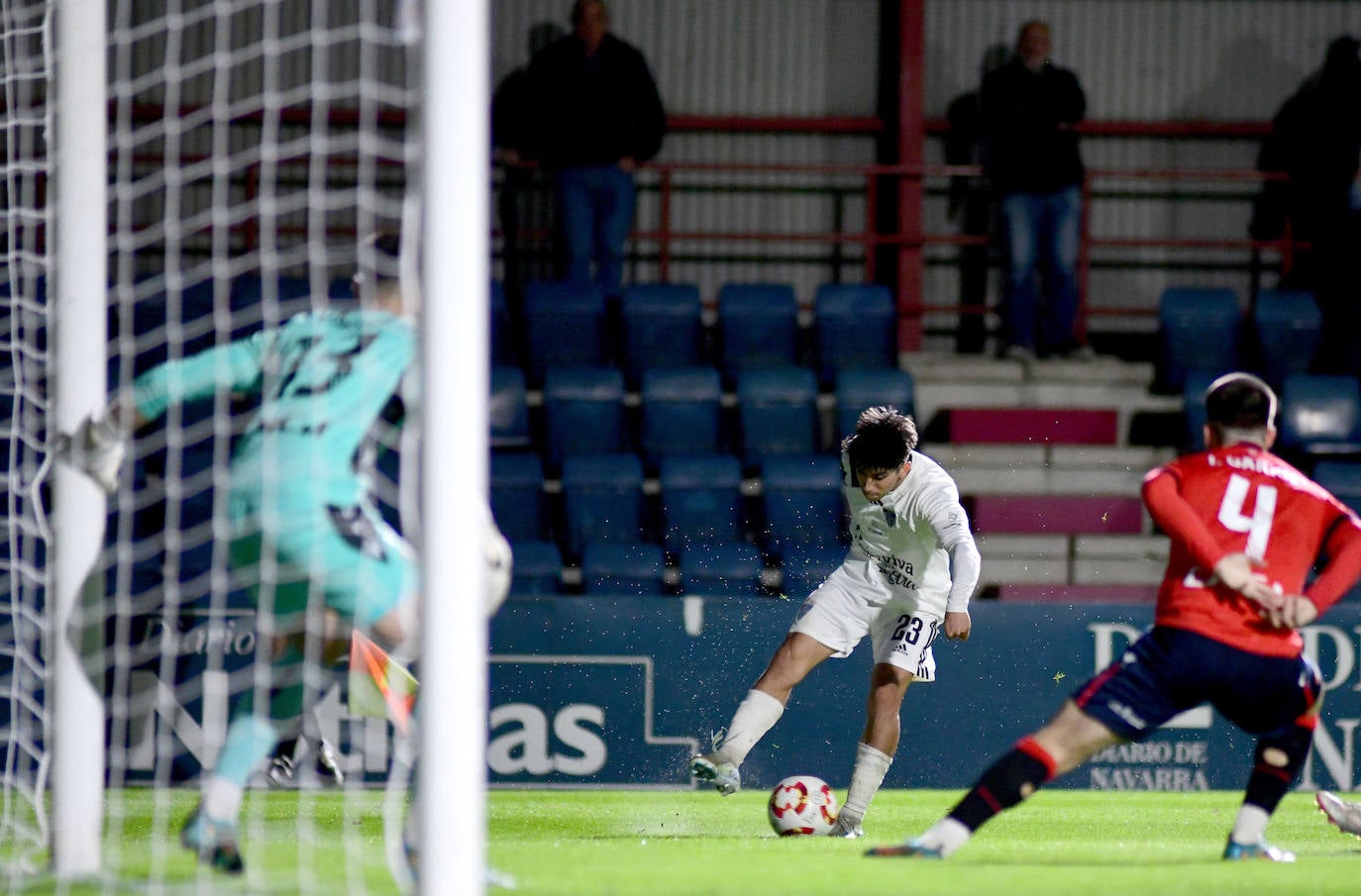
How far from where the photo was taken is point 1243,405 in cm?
507

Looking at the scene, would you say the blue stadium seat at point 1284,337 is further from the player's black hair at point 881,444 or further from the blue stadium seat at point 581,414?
the player's black hair at point 881,444

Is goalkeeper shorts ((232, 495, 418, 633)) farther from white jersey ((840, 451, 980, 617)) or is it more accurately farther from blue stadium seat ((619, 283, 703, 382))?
blue stadium seat ((619, 283, 703, 382))

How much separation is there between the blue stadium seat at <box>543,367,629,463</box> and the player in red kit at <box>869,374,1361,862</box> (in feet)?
20.2

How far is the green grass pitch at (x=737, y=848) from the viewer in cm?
457

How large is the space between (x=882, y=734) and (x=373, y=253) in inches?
119

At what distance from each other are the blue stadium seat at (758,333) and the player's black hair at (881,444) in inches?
214

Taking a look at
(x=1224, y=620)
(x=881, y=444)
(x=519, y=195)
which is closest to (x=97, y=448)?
(x=881, y=444)

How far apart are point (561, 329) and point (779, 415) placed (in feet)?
5.12

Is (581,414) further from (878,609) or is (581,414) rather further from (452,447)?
(452,447)

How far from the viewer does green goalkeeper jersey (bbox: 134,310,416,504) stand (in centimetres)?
473

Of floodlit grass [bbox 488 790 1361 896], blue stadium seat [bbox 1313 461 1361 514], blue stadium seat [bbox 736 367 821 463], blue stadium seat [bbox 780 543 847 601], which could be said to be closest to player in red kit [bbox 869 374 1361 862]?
floodlit grass [bbox 488 790 1361 896]

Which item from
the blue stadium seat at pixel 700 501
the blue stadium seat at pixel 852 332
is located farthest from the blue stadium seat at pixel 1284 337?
the blue stadium seat at pixel 700 501

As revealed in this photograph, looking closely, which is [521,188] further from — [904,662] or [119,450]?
[119,450]

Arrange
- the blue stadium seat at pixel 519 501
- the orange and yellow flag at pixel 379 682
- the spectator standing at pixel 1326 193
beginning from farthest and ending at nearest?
the spectator standing at pixel 1326 193, the blue stadium seat at pixel 519 501, the orange and yellow flag at pixel 379 682
